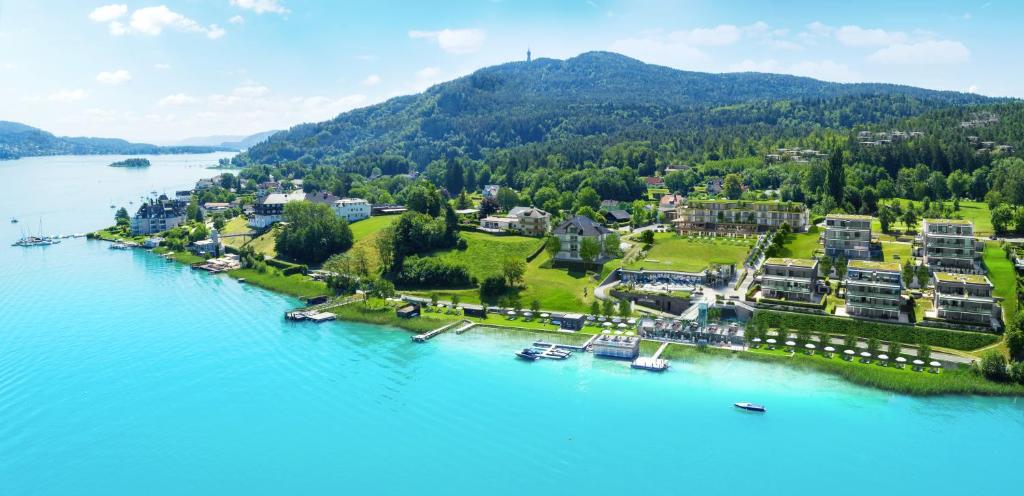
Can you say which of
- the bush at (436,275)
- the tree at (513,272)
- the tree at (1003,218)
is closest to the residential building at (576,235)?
the tree at (513,272)

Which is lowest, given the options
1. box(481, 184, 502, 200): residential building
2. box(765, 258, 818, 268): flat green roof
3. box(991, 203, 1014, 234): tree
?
box(765, 258, 818, 268): flat green roof

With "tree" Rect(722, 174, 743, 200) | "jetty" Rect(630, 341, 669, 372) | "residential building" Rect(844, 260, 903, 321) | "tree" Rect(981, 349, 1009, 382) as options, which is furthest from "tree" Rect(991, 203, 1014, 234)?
"jetty" Rect(630, 341, 669, 372)

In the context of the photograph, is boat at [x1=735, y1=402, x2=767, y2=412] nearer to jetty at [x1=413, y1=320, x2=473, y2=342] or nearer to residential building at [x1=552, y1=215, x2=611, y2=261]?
jetty at [x1=413, y1=320, x2=473, y2=342]

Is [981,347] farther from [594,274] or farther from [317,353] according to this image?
[317,353]

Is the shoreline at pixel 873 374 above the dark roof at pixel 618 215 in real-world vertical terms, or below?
below

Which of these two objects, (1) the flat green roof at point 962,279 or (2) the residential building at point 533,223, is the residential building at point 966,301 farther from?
(2) the residential building at point 533,223
